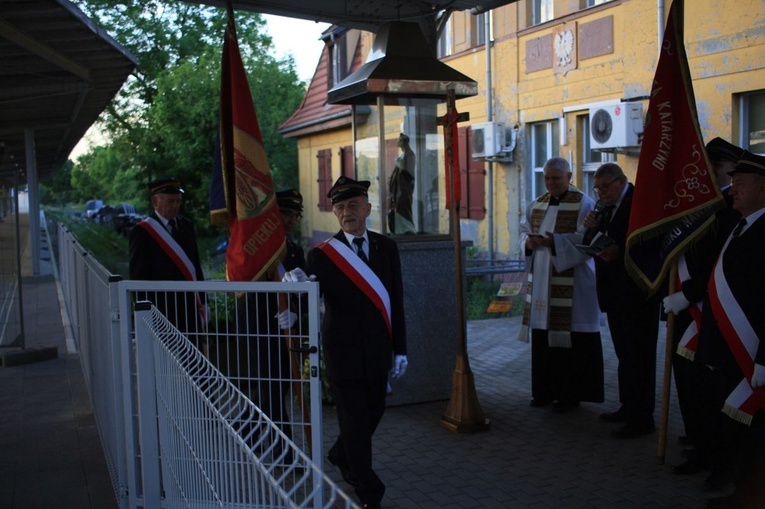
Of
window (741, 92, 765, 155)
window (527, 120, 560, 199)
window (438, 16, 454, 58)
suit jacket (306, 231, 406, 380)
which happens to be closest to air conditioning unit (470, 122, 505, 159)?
window (527, 120, 560, 199)

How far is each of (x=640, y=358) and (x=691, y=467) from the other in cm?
98

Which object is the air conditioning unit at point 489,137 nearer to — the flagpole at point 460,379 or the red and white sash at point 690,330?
the flagpole at point 460,379

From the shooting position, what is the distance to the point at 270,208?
5492 millimetres

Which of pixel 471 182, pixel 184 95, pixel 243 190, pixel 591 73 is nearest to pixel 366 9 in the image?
pixel 243 190

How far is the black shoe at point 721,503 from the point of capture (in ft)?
14.8

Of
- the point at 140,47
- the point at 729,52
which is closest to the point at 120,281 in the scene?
the point at 729,52

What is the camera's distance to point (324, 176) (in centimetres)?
2777

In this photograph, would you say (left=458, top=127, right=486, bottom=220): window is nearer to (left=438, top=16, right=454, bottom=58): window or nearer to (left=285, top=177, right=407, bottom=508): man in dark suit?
(left=438, top=16, right=454, bottom=58): window

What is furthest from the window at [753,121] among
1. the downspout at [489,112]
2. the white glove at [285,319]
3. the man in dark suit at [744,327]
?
the white glove at [285,319]

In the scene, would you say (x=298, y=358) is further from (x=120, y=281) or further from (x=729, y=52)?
(x=729, y=52)

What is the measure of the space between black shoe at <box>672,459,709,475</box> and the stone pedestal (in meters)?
2.45

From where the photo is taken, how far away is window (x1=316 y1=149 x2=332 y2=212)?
88.7 feet

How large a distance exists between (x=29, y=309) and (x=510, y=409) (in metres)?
10.3

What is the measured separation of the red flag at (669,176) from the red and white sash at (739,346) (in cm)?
81
